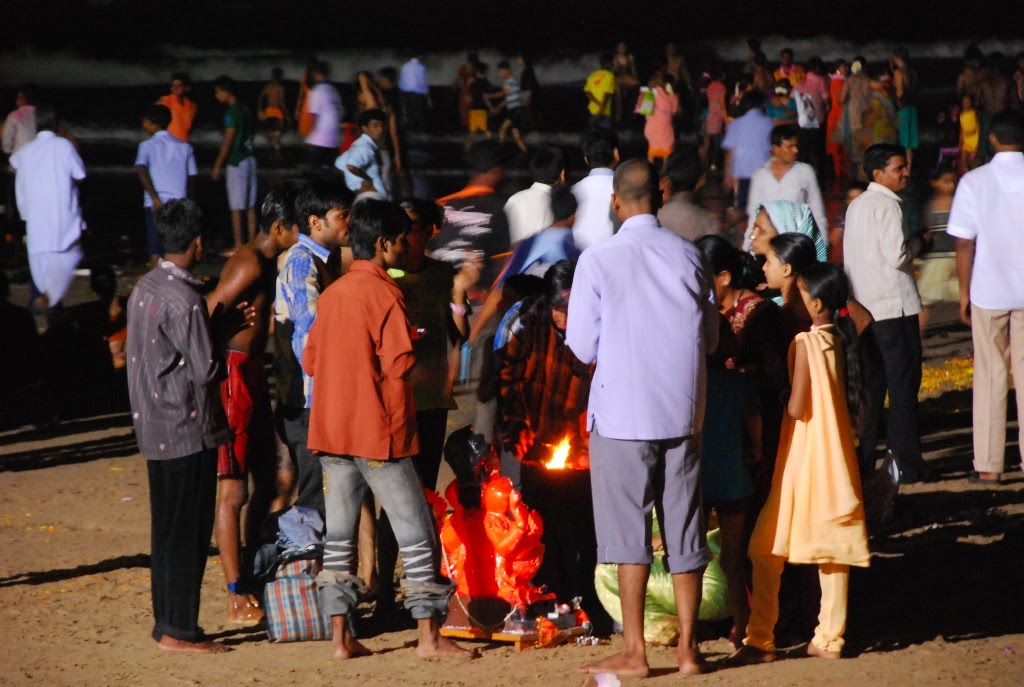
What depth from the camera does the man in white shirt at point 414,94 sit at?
28875 millimetres

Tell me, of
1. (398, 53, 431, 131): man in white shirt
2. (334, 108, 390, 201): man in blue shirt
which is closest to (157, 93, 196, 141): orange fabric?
(334, 108, 390, 201): man in blue shirt

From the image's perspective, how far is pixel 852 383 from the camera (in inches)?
235

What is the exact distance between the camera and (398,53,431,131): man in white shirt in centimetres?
2888

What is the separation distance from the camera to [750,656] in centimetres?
571

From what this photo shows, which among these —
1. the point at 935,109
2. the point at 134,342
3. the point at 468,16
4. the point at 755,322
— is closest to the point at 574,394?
the point at 755,322

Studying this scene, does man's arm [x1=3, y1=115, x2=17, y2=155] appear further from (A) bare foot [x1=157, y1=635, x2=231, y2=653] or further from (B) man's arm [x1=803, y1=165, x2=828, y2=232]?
(A) bare foot [x1=157, y1=635, x2=231, y2=653]

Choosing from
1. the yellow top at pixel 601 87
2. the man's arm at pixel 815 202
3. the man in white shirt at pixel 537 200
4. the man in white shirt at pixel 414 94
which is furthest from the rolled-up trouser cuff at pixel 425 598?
the man in white shirt at pixel 414 94

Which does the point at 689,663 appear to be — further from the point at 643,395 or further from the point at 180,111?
the point at 180,111

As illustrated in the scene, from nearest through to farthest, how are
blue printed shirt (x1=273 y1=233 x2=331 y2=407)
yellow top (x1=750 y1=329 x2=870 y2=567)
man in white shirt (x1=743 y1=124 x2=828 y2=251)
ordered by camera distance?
yellow top (x1=750 y1=329 x2=870 y2=567)
blue printed shirt (x1=273 y1=233 x2=331 y2=407)
man in white shirt (x1=743 y1=124 x2=828 y2=251)

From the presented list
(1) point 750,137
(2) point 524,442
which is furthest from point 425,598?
(1) point 750,137

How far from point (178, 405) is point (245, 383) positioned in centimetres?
70

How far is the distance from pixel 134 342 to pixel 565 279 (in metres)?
1.82

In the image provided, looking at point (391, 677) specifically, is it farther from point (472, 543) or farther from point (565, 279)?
point (565, 279)

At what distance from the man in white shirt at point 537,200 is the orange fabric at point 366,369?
281 centimetres
